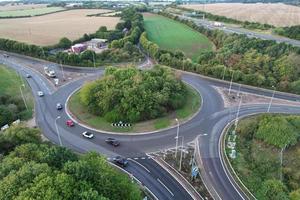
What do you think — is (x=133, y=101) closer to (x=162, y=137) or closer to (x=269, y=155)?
(x=162, y=137)

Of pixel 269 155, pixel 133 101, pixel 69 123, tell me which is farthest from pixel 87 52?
pixel 269 155

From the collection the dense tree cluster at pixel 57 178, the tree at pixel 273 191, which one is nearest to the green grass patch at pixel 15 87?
the dense tree cluster at pixel 57 178

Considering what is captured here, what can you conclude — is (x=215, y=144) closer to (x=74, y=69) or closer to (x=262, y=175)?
(x=262, y=175)

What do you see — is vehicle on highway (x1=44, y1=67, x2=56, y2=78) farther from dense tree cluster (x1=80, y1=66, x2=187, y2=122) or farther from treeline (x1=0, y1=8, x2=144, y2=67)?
dense tree cluster (x1=80, y1=66, x2=187, y2=122)

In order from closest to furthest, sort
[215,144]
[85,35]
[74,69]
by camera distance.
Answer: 1. [215,144]
2. [74,69]
3. [85,35]

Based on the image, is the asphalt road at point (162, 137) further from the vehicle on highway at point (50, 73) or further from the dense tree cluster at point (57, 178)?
the dense tree cluster at point (57, 178)

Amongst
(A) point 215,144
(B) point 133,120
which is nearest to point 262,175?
(A) point 215,144
